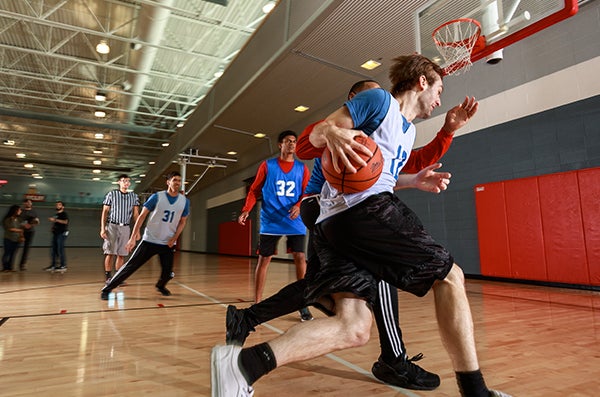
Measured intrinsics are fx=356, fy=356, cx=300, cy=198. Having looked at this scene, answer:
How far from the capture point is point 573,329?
2443 millimetres

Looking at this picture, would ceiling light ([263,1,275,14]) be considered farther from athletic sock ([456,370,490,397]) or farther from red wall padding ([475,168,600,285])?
athletic sock ([456,370,490,397])

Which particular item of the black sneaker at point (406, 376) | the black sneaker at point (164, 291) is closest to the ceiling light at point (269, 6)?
the black sneaker at point (164, 291)

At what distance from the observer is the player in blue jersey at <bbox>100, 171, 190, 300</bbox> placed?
147 inches

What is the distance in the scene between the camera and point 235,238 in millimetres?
14625

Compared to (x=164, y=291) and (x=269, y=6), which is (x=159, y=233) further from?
(x=269, y=6)

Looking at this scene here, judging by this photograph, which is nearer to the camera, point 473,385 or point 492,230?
point 473,385

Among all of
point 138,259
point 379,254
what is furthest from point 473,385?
point 138,259

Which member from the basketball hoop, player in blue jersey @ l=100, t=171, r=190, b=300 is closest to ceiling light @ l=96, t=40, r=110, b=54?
player in blue jersey @ l=100, t=171, r=190, b=300

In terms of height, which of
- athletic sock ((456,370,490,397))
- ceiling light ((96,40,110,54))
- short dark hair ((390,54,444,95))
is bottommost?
athletic sock ((456,370,490,397))

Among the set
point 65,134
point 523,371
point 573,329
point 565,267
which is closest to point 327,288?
point 523,371

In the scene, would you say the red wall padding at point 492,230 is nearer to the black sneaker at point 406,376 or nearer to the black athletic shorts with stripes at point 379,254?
the black sneaker at point 406,376

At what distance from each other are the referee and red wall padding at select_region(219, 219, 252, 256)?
801 cm

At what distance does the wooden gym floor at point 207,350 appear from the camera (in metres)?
1.48

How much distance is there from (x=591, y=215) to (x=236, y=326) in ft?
15.8
